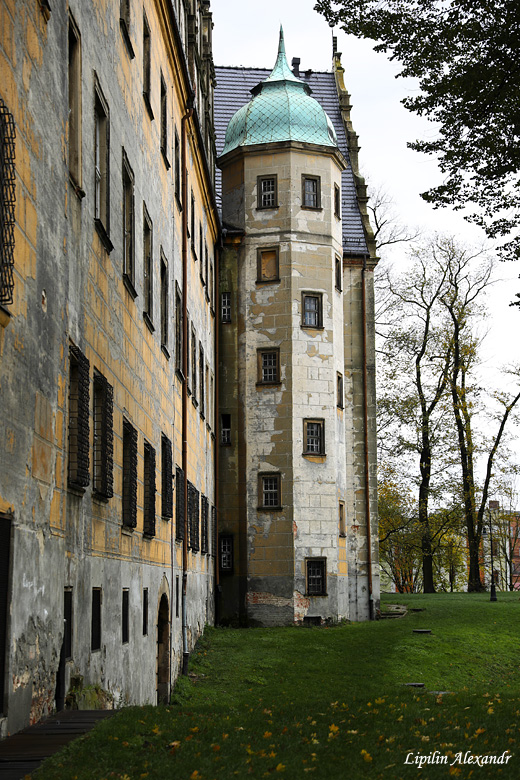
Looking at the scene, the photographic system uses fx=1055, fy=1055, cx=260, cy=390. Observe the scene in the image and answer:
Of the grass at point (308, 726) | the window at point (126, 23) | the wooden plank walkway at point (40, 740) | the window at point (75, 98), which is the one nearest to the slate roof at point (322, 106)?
the grass at point (308, 726)

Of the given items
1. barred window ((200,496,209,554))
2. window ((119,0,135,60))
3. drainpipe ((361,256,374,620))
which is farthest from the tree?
drainpipe ((361,256,374,620))

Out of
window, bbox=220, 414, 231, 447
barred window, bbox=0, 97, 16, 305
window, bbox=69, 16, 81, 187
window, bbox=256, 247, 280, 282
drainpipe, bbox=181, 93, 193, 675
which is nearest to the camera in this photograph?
barred window, bbox=0, 97, 16, 305

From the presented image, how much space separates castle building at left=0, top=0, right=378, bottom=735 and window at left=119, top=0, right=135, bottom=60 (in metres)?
0.07

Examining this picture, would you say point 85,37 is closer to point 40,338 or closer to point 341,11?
point 341,11

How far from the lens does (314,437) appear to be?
116 feet

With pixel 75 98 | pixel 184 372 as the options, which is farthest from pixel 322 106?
pixel 75 98

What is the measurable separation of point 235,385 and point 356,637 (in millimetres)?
10060

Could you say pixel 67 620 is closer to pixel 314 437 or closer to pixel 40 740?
pixel 40 740

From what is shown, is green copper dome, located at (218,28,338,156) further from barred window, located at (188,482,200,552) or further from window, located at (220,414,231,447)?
barred window, located at (188,482,200,552)

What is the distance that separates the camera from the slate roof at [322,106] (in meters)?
41.2

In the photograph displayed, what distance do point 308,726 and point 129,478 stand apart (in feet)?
19.5

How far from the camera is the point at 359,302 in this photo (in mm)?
40000

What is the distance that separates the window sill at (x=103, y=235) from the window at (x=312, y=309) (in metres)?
21.7

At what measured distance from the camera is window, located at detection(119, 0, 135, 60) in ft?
55.0
